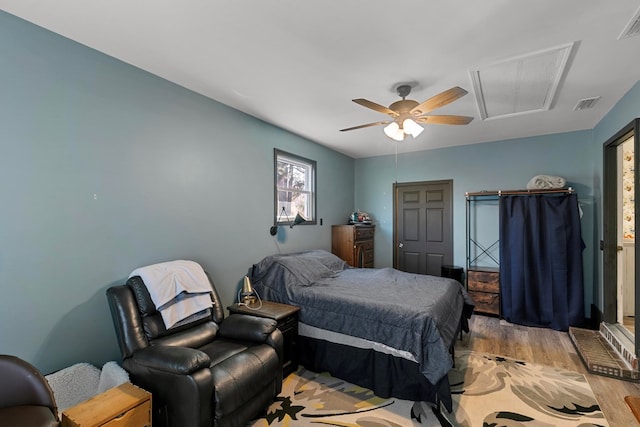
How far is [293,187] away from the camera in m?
4.37

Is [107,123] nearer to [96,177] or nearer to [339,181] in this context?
[96,177]

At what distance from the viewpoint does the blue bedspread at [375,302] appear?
2.25 meters

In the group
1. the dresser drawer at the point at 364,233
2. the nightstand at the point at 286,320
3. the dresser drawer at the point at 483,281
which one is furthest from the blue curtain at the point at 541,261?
the nightstand at the point at 286,320

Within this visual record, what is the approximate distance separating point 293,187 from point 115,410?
10.6ft

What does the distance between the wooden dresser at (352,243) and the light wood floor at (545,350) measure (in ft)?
6.25

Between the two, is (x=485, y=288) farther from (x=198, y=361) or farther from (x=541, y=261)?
(x=198, y=361)

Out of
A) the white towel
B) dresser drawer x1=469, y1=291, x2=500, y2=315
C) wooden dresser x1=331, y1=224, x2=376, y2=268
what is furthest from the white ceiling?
dresser drawer x1=469, y1=291, x2=500, y2=315

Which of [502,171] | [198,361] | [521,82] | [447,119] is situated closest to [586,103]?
[521,82]

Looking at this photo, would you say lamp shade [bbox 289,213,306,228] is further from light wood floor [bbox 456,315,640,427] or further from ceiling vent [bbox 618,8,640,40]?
ceiling vent [bbox 618,8,640,40]

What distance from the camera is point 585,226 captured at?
4.11 metres

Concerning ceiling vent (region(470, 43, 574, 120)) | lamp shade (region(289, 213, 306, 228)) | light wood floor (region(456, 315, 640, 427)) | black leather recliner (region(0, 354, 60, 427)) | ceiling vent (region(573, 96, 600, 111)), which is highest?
ceiling vent (region(470, 43, 574, 120))

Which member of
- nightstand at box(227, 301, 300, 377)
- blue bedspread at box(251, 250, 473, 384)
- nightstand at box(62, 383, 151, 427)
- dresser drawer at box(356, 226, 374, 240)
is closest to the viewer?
nightstand at box(62, 383, 151, 427)

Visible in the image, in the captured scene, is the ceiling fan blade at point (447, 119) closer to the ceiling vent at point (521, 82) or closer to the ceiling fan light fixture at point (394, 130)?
the ceiling fan light fixture at point (394, 130)

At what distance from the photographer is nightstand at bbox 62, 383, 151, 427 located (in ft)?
4.94
